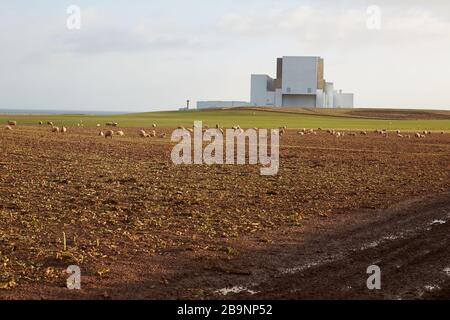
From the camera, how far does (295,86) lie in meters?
127

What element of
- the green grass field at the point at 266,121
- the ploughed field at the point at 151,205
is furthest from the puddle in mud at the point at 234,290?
the green grass field at the point at 266,121

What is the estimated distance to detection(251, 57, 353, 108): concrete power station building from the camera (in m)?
126

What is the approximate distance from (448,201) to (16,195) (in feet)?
35.9

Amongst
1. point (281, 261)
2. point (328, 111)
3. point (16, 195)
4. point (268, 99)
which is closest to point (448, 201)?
point (281, 261)

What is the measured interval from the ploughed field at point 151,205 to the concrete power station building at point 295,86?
99538 millimetres

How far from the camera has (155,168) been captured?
22000mm

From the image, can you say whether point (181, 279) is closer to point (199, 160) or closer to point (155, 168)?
point (155, 168)

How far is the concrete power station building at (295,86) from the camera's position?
126 meters

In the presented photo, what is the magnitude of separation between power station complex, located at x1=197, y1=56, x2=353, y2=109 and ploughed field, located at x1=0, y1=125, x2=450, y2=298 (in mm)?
99477
